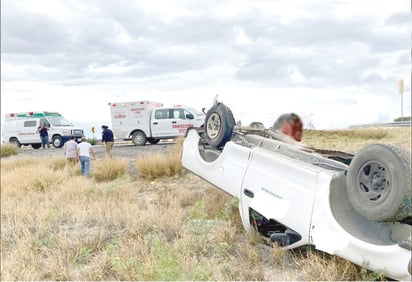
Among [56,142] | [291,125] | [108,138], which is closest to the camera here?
[291,125]

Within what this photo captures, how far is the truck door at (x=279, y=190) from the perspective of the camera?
10.9ft

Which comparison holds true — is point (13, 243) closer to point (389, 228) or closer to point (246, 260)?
point (246, 260)

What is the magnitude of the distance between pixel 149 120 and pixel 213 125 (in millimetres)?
4948

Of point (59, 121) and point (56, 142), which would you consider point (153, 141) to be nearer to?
point (56, 142)

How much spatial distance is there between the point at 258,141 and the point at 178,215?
61.1 inches

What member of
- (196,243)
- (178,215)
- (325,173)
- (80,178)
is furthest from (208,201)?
(80,178)

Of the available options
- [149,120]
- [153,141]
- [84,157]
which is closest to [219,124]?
[149,120]

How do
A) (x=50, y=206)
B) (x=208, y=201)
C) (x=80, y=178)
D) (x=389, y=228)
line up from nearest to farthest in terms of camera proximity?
(x=389, y=228)
(x=208, y=201)
(x=50, y=206)
(x=80, y=178)

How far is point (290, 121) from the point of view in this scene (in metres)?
3.71

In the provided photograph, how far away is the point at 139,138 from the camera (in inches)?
382

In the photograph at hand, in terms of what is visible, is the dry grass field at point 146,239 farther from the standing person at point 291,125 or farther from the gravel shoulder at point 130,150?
the gravel shoulder at point 130,150

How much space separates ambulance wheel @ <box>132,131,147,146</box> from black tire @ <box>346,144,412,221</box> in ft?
21.9

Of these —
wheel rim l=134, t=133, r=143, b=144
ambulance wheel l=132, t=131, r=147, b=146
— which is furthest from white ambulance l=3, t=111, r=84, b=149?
wheel rim l=134, t=133, r=143, b=144

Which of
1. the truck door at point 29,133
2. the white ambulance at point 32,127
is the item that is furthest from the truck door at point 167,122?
the truck door at point 29,133
